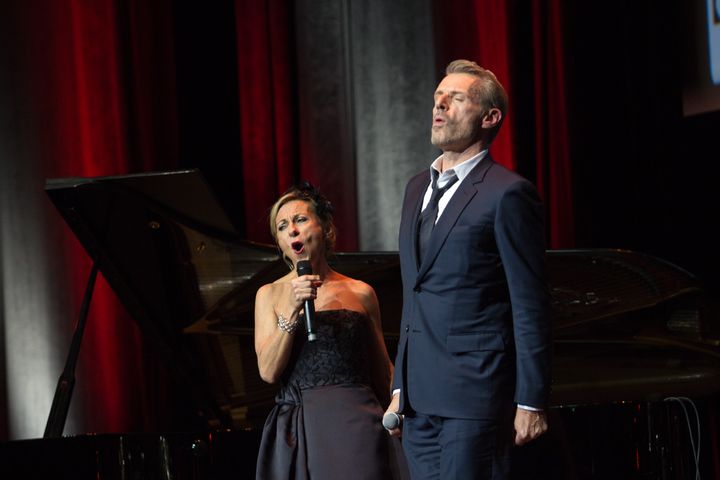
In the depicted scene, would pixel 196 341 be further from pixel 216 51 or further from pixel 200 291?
pixel 216 51

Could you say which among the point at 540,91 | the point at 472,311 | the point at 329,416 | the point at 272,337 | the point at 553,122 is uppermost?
the point at 540,91

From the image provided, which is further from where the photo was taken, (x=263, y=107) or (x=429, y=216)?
(x=263, y=107)

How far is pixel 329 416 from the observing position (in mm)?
2668

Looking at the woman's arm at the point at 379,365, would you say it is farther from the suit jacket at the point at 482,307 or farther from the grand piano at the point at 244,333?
the suit jacket at the point at 482,307

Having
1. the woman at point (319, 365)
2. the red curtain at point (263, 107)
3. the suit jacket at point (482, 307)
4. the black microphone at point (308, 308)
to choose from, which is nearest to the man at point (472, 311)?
the suit jacket at point (482, 307)

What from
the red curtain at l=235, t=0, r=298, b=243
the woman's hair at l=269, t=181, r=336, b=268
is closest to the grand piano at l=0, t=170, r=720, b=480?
the woman's hair at l=269, t=181, r=336, b=268

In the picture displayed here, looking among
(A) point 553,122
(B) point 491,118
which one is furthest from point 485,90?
(A) point 553,122

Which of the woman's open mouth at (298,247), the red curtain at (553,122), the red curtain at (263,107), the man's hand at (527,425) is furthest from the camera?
the red curtain at (263,107)

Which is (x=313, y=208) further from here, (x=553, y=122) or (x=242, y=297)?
(x=553, y=122)

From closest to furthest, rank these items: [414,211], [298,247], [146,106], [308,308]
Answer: [414,211]
[308,308]
[298,247]
[146,106]

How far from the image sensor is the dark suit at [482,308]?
6.52 ft

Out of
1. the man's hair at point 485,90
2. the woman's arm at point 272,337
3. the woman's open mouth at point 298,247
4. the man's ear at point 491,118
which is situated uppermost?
the man's hair at point 485,90

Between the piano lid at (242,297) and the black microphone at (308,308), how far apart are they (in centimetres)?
58

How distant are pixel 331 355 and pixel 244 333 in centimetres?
79
